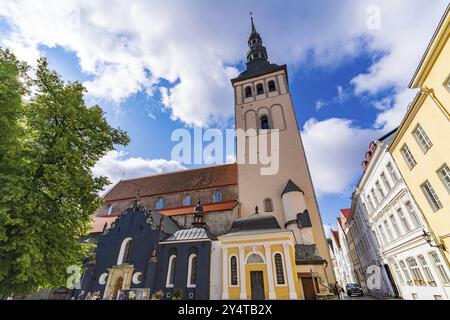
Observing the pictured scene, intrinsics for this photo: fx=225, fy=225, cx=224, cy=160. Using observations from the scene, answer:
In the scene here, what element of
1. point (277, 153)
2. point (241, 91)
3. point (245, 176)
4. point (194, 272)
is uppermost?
point (241, 91)

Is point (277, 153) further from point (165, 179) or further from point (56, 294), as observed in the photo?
point (56, 294)

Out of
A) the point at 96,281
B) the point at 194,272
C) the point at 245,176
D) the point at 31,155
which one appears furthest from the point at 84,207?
the point at 245,176

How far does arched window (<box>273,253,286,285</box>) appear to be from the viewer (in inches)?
592

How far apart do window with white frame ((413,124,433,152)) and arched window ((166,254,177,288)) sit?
17.7m

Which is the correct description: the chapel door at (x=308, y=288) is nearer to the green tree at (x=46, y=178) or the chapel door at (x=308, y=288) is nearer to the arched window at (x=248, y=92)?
the green tree at (x=46, y=178)

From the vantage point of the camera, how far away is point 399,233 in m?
15.7

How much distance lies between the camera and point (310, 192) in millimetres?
22406

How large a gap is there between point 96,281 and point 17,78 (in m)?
15.8

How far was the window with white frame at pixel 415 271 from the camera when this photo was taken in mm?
14034

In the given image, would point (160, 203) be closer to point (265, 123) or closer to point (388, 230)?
point (265, 123)

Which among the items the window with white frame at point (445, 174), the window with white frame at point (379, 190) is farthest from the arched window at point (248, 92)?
the window with white frame at point (445, 174)

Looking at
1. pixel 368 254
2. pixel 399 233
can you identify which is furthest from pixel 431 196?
pixel 368 254

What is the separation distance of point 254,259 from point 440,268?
34.2 ft

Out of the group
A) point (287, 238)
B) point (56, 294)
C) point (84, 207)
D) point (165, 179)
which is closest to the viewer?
point (84, 207)
